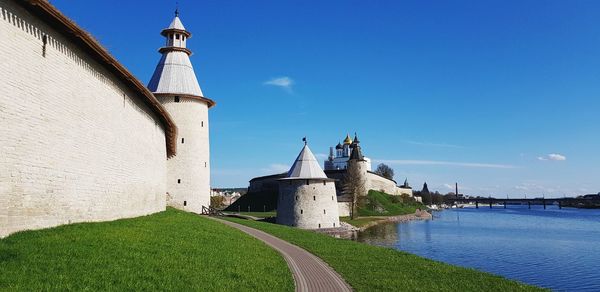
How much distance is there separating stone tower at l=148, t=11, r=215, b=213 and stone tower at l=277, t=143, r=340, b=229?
7.33m

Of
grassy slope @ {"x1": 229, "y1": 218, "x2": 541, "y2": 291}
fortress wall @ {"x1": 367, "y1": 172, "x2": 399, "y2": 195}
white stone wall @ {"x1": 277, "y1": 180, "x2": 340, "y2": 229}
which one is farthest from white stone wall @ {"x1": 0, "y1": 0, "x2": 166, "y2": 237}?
fortress wall @ {"x1": 367, "y1": 172, "x2": 399, "y2": 195}

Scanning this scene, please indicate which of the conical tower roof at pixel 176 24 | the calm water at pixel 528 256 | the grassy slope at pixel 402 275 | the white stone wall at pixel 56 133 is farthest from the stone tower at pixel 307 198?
the white stone wall at pixel 56 133

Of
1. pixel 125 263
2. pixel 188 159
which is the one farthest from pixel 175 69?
pixel 125 263

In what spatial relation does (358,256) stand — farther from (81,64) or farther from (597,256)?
(597,256)

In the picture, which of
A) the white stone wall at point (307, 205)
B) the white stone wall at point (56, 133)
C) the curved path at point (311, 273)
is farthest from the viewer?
the white stone wall at point (307, 205)

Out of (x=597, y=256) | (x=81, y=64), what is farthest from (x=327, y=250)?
(x=597, y=256)

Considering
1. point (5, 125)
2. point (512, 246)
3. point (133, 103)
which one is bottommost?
point (512, 246)

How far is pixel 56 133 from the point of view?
1033cm

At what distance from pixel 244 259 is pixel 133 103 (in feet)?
28.6

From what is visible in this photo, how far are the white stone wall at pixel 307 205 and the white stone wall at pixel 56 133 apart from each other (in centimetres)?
1896

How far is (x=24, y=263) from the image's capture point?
23.0ft

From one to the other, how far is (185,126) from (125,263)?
68.4ft

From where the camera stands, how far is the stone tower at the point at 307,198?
33.8 m

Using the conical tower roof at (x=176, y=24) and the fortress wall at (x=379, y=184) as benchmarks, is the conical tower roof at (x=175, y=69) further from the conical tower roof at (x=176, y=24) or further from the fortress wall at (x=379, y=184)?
the fortress wall at (x=379, y=184)
